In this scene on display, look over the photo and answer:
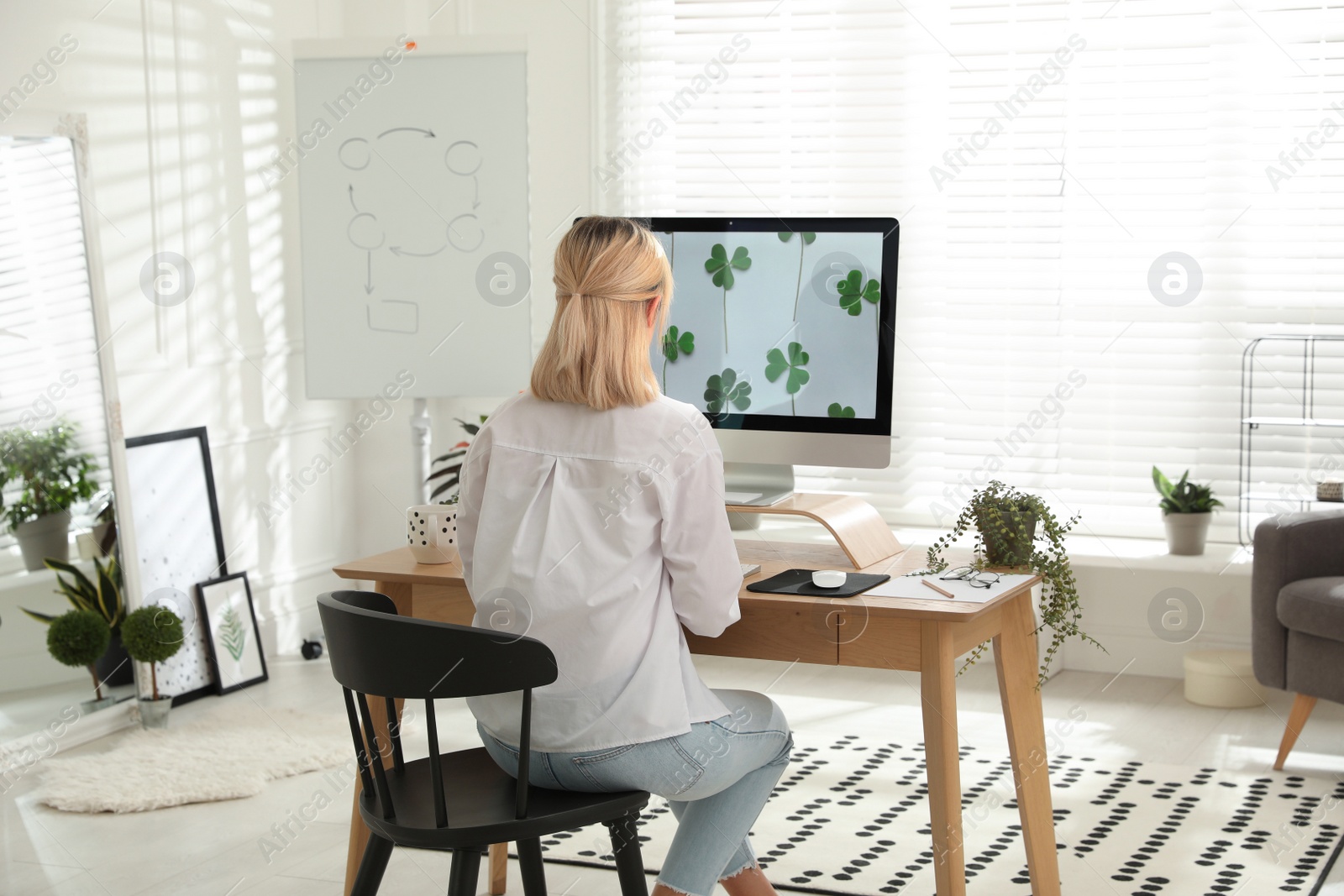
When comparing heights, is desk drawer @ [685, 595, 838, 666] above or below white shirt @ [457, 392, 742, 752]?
below

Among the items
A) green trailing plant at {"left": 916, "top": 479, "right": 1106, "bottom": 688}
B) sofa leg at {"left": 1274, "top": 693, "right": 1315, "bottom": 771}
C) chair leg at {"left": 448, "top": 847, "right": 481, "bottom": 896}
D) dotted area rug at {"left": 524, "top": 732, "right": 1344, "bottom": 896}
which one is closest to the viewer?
chair leg at {"left": 448, "top": 847, "right": 481, "bottom": 896}

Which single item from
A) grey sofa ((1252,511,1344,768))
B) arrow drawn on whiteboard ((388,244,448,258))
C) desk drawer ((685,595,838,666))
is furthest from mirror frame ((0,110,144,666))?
grey sofa ((1252,511,1344,768))

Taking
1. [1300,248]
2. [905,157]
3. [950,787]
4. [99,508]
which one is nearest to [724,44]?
[905,157]

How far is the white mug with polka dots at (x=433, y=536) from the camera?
7.64 feet

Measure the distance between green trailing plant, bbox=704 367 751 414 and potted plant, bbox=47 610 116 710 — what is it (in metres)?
2.00

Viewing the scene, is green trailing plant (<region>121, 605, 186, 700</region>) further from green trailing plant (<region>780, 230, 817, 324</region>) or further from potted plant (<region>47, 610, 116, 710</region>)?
green trailing plant (<region>780, 230, 817, 324</region>)

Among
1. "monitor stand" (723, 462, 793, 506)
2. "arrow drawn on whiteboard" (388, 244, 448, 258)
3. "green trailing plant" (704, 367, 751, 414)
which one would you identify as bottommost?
"monitor stand" (723, 462, 793, 506)

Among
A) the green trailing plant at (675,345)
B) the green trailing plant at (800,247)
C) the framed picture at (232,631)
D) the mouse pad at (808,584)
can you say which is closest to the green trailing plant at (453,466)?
the framed picture at (232,631)

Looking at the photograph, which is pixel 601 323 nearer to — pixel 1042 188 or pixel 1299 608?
pixel 1299 608

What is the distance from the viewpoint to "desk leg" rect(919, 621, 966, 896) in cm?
193

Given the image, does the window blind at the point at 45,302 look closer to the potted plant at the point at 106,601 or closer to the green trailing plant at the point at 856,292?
the potted plant at the point at 106,601

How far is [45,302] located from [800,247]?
7.25ft

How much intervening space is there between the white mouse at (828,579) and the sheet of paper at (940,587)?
46mm

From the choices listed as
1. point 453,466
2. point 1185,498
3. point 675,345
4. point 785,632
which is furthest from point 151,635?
point 1185,498
